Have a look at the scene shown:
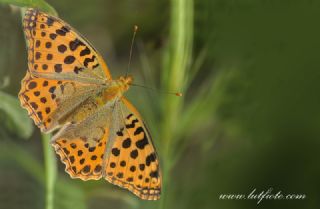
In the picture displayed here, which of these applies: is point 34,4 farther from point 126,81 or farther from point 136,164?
point 136,164

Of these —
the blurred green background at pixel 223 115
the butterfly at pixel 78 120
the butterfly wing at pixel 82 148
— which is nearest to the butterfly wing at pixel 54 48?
the butterfly at pixel 78 120

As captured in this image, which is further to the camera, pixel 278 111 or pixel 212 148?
pixel 212 148

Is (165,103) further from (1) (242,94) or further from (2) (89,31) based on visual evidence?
(2) (89,31)

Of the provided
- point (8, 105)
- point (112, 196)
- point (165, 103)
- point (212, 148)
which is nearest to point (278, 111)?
point (212, 148)

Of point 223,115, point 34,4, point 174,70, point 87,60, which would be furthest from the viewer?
point 223,115

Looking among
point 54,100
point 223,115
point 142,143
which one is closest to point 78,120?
point 54,100

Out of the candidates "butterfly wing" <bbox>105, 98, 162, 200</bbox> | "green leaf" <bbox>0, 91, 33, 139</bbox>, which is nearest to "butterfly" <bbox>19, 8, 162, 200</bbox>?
"butterfly wing" <bbox>105, 98, 162, 200</bbox>

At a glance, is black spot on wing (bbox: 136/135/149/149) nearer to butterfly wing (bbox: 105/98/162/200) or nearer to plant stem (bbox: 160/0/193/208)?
butterfly wing (bbox: 105/98/162/200)
